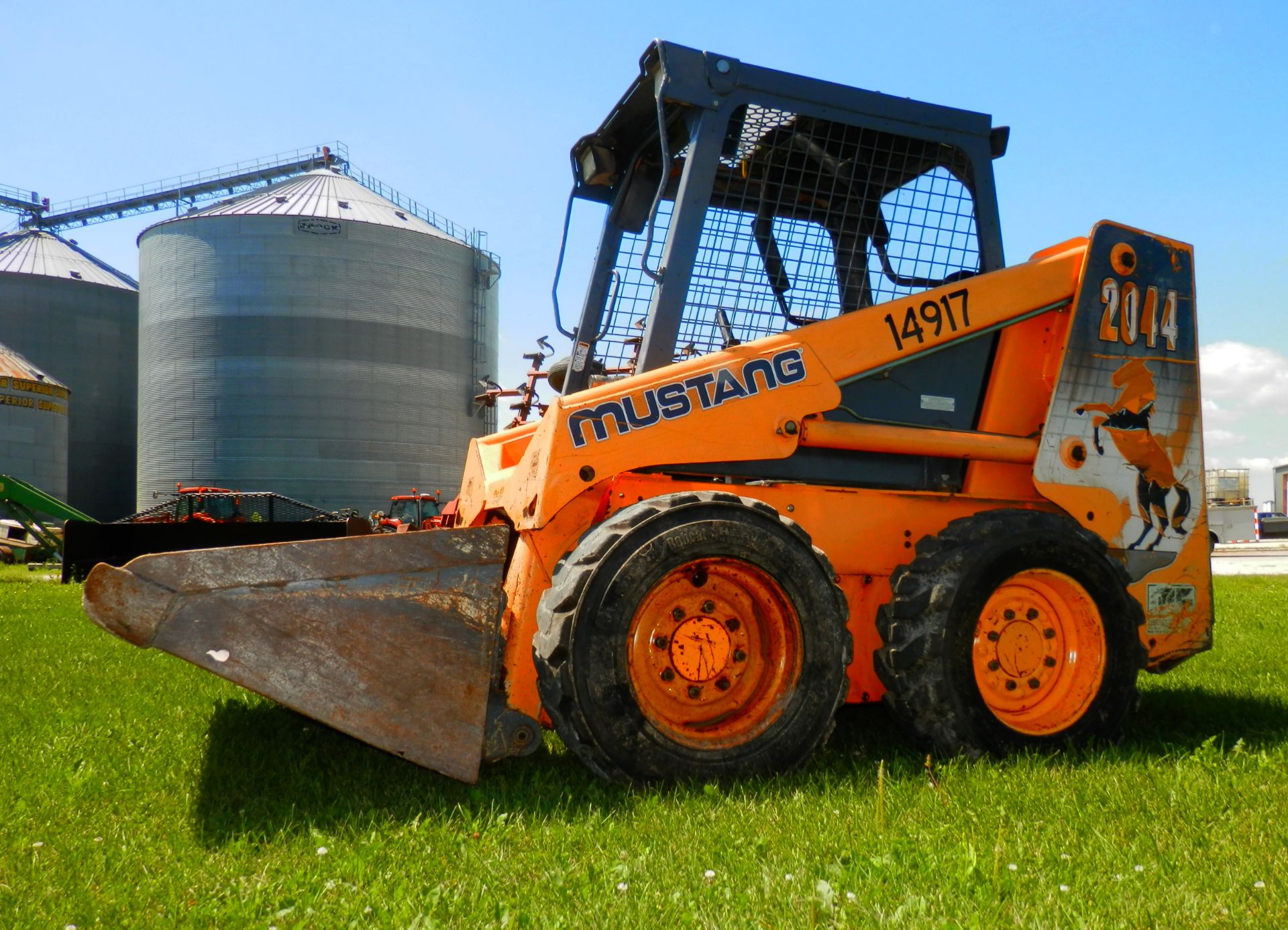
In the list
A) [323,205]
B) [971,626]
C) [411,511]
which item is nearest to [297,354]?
[323,205]

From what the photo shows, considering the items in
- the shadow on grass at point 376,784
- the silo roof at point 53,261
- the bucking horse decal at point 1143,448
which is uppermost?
the silo roof at point 53,261

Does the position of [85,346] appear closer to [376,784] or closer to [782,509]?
[376,784]

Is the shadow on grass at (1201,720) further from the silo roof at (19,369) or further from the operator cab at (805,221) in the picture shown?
the silo roof at (19,369)

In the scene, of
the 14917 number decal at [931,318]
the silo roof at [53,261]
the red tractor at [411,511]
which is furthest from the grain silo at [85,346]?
the 14917 number decal at [931,318]

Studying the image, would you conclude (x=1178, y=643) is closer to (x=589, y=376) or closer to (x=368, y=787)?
(x=589, y=376)

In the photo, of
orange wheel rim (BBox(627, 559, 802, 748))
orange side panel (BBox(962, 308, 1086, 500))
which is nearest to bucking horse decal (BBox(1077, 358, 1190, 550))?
orange side panel (BBox(962, 308, 1086, 500))

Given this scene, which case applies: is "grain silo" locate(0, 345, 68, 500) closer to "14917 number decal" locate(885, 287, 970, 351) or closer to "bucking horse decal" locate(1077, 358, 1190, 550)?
"14917 number decal" locate(885, 287, 970, 351)

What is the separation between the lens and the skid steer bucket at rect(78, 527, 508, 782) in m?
3.36

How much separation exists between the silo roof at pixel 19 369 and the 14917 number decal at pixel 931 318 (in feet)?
127

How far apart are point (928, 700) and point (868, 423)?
125 centimetres

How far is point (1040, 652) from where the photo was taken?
14.7 ft

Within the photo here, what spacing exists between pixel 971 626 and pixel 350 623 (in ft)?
8.06

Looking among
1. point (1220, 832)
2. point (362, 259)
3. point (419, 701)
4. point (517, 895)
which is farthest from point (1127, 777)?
point (362, 259)

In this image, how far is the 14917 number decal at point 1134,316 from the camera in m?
4.96
